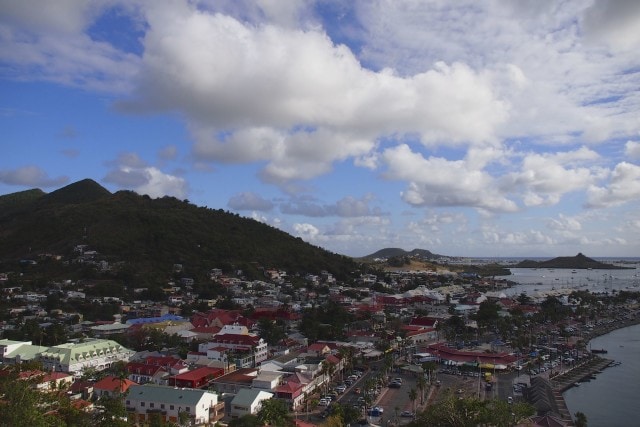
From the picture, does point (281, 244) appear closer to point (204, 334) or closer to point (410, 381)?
point (204, 334)

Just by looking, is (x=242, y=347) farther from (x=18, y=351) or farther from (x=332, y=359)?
(x=18, y=351)

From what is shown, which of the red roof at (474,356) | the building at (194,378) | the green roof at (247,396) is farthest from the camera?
the red roof at (474,356)

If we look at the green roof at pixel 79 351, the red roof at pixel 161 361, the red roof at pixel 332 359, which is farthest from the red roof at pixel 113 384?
the red roof at pixel 332 359

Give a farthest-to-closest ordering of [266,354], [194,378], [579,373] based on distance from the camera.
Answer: [266,354], [579,373], [194,378]

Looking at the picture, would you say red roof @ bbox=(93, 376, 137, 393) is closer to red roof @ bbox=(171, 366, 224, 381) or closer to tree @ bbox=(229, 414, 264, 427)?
red roof @ bbox=(171, 366, 224, 381)

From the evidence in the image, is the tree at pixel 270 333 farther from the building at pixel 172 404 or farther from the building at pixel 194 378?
the building at pixel 172 404

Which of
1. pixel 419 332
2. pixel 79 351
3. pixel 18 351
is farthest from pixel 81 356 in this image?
pixel 419 332
